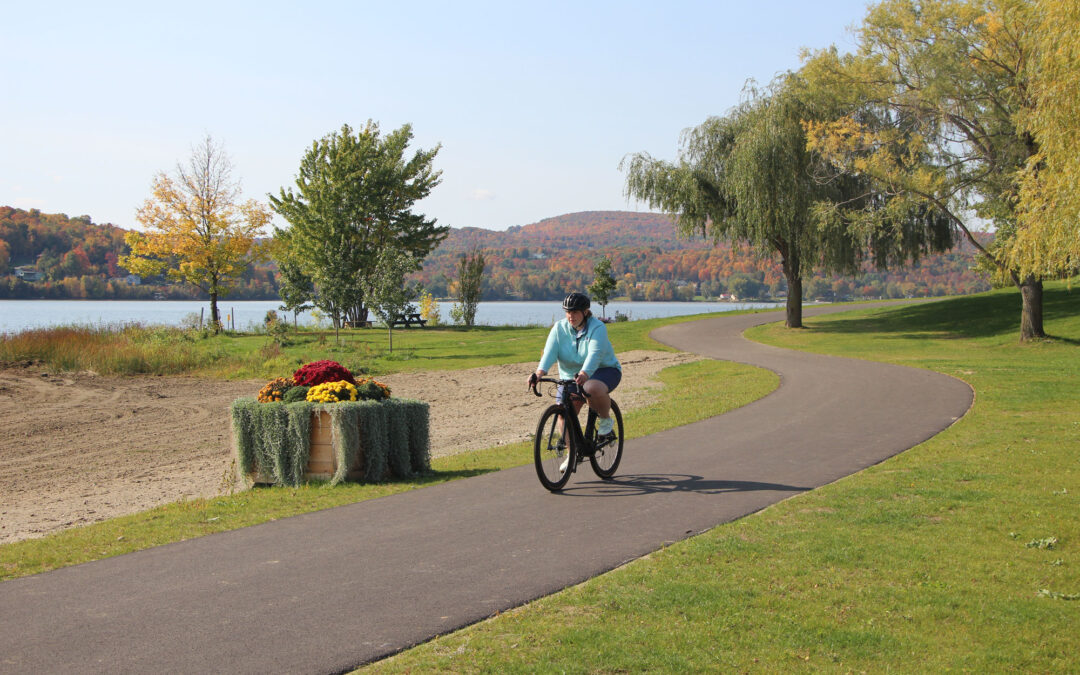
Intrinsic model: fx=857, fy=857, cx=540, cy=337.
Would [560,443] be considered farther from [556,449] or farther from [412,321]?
[412,321]

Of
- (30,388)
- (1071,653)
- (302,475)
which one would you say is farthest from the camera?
Result: (30,388)

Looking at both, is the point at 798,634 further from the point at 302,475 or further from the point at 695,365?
the point at 695,365

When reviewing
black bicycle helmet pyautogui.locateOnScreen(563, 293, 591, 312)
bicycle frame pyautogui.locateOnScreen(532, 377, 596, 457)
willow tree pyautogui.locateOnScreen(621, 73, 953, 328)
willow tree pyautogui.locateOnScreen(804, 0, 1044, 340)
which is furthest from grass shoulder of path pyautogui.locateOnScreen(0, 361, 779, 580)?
willow tree pyautogui.locateOnScreen(621, 73, 953, 328)

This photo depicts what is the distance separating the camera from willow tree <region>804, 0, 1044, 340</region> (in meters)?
26.4

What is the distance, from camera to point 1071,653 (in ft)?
14.3

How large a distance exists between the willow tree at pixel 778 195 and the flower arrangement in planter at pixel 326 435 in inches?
983

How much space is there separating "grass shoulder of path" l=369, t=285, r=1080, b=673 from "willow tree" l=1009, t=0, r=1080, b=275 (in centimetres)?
694

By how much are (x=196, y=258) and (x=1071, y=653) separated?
168 ft

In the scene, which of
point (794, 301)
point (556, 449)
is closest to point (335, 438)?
point (556, 449)

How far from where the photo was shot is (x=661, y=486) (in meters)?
8.76

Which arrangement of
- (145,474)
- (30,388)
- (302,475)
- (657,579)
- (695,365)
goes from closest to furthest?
(657,579) → (302,475) → (145,474) → (30,388) → (695,365)

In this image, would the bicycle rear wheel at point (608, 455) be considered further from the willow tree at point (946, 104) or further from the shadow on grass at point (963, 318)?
the shadow on grass at point (963, 318)

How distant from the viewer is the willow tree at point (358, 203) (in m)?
54.3

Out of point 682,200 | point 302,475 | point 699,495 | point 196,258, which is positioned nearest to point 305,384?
point 302,475
